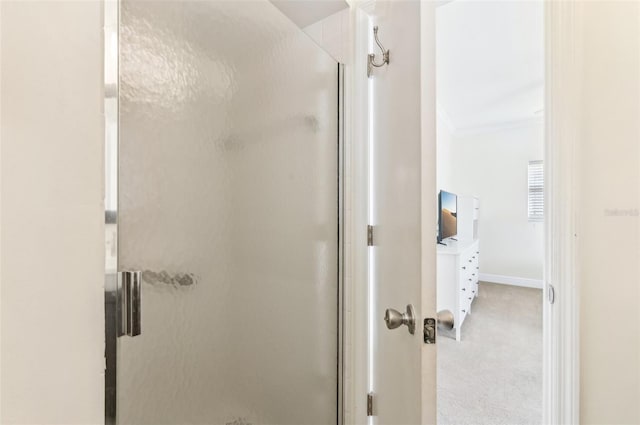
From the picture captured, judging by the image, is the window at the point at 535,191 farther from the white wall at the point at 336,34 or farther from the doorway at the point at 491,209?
the white wall at the point at 336,34

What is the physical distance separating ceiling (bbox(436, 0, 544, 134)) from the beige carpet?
7.71 feet

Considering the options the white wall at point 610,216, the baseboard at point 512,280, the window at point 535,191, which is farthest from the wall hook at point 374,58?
the baseboard at point 512,280

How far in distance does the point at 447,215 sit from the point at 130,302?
3.41m

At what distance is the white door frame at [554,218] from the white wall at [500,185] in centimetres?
314

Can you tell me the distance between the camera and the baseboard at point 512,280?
4.41m

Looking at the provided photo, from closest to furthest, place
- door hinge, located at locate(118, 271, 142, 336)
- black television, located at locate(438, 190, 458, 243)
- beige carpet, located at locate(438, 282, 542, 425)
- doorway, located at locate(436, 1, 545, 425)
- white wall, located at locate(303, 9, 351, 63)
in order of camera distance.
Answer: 1. door hinge, located at locate(118, 271, 142, 336)
2. white wall, located at locate(303, 9, 351, 63)
3. beige carpet, located at locate(438, 282, 542, 425)
4. doorway, located at locate(436, 1, 545, 425)
5. black television, located at locate(438, 190, 458, 243)

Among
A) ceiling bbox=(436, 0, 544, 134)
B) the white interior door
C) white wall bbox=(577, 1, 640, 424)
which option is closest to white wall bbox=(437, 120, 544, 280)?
ceiling bbox=(436, 0, 544, 134)

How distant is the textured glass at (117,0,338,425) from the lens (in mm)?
636

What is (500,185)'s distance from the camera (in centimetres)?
466

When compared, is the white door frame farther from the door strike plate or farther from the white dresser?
the white dresser

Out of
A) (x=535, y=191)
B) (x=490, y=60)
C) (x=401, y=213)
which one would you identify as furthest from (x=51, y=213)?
(x=535, y=191)

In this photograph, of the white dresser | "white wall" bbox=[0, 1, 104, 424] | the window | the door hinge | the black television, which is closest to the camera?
"white wall" bbox=[0, 1, 104, 424]

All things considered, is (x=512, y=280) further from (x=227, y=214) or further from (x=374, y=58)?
(x=227, y=214)

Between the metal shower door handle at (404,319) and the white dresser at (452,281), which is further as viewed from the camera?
the white dresser at (452,281)
